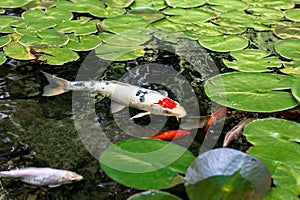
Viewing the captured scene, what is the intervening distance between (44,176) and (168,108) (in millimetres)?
666

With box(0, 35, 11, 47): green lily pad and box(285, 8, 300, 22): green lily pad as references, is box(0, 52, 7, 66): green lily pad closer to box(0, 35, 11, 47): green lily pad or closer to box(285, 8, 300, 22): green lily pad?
box(0, 35, 11, 47): green lily pad

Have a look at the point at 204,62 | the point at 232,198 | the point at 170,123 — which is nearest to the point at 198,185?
the point at 232,198

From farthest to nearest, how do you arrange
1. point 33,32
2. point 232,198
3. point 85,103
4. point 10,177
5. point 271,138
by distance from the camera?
point 33,32 → point 85,103 → point 271,138 → point 10,177 → point 232,198

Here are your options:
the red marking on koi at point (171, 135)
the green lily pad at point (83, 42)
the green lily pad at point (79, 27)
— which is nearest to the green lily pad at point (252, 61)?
the red marking on koi at point (171, 135)

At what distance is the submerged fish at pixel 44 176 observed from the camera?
1527mm

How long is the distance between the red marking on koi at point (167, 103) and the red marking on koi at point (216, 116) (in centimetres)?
18

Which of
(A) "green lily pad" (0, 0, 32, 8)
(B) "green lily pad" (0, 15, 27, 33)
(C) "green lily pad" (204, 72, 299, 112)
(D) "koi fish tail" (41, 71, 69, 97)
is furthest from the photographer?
(A) "green lily pad" (0, 0, 32, 8)

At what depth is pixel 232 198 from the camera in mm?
1319

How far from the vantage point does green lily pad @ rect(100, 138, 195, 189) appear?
142cm

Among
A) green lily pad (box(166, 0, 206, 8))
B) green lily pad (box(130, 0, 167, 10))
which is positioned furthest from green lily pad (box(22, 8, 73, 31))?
green lily pad (box(166, 0, 206, 8))

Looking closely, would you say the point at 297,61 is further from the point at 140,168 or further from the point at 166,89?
the point at 140,168

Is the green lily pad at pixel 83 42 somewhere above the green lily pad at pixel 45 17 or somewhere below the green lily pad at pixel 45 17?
below

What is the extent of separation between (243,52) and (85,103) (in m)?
1.04

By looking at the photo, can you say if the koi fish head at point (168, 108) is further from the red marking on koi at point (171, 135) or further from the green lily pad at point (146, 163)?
the green lily pad at point (146, 163)
